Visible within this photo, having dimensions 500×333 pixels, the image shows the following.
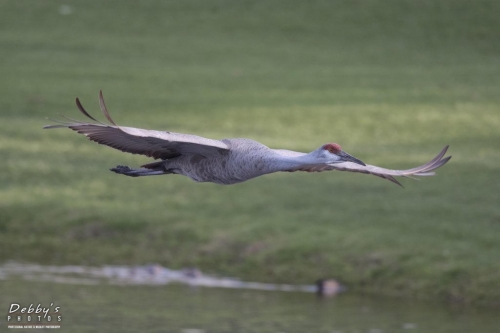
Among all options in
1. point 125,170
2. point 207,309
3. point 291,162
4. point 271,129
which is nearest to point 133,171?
point 125,170

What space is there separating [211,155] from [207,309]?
18.3 ft

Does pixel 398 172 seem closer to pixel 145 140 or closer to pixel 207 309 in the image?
pixel 145 140

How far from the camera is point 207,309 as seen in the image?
13.7 meters

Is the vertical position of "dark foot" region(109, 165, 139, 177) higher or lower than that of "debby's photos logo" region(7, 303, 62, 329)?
higher

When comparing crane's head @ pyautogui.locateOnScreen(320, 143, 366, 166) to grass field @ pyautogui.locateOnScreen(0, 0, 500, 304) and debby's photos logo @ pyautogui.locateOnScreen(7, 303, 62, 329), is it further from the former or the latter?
grass field @ pyautogui.locateOnScreen(0, 0, 500, 304)

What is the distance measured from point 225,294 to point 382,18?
3024 centimetres

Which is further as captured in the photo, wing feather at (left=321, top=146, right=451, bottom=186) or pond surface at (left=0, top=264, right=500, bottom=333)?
pond surface at (left=0, top=264, right=500, bottom=333)

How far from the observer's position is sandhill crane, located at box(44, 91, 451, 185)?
7828mm

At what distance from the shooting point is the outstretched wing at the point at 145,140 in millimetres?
7625

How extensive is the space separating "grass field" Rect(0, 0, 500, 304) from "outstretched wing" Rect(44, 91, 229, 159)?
6970mm

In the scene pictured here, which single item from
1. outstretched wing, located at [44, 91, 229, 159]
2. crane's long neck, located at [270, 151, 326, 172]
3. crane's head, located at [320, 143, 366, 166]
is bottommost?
crane's long neck, located at [270, 151, 326, 172]

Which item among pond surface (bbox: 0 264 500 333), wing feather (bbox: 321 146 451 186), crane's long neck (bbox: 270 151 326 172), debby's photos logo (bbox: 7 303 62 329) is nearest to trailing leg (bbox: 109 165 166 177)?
crane's long neck (bbox: 270 151 326 172)

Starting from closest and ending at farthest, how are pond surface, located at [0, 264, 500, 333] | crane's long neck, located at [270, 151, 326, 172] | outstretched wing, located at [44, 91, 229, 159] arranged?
outstretched wing, located at [44, 91, 229, 159] → crane's long neck, located at [270, 151, 326, 172] → pond surface, located at [0, 264, 500, 333]

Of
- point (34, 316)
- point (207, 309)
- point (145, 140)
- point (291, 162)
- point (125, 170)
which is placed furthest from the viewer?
point (207, 309)
